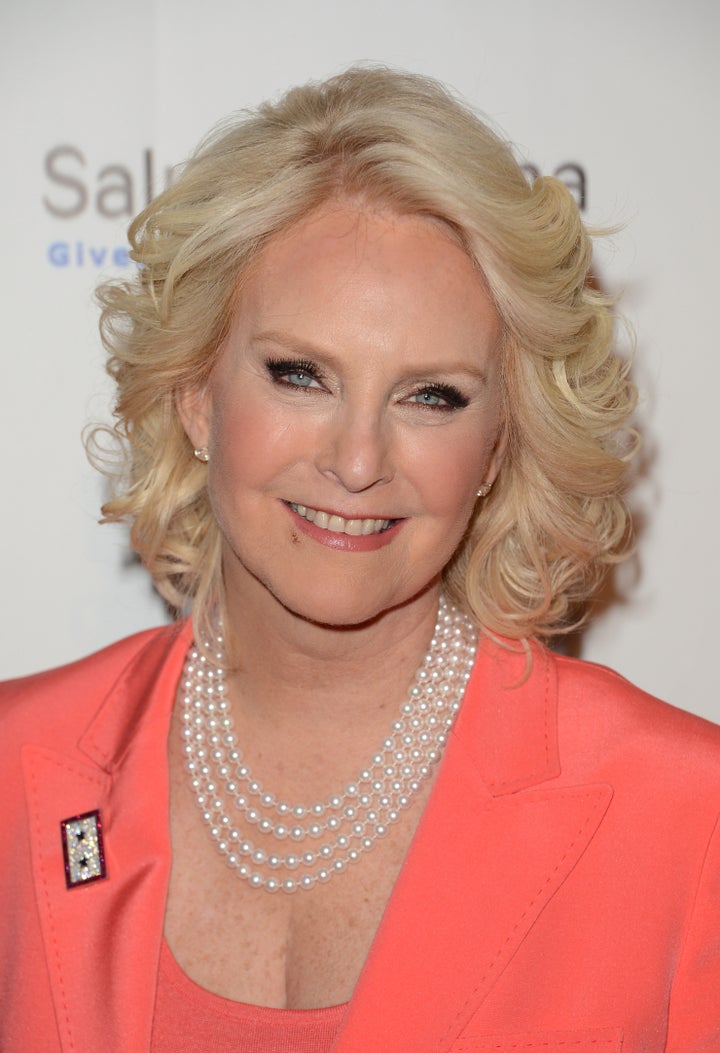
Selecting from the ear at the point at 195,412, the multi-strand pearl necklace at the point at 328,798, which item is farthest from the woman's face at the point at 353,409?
the multi-strand pearl necklace at the point at 328,798

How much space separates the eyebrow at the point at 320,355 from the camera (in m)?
1.94

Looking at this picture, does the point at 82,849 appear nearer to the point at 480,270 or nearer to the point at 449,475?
the point at 449,475

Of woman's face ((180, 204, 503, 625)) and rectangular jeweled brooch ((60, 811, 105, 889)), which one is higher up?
woman's face ((180, 204, 503, 625))

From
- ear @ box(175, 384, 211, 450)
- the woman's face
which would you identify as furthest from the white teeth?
ear @ box(175, 384, 211, 450)

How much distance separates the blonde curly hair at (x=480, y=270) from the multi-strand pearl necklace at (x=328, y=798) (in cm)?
14

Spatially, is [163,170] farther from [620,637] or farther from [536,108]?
[620,637]

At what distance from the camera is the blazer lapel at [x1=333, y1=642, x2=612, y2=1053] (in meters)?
1.91

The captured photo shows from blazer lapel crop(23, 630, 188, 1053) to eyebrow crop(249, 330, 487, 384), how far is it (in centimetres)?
69

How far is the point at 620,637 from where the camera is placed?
2.84 meters

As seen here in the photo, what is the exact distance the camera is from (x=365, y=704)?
2.25 metres

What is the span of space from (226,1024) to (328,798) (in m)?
0.41

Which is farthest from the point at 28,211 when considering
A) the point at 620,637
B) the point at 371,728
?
the point at 620,637

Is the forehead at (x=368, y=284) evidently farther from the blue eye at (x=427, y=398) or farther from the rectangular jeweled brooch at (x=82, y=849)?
the rectangular jeweled brooch at (x=82, y=849)

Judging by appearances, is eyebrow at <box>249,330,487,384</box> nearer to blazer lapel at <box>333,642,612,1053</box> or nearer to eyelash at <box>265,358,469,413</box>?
eyelash at <box>265,358,469,413</box>
